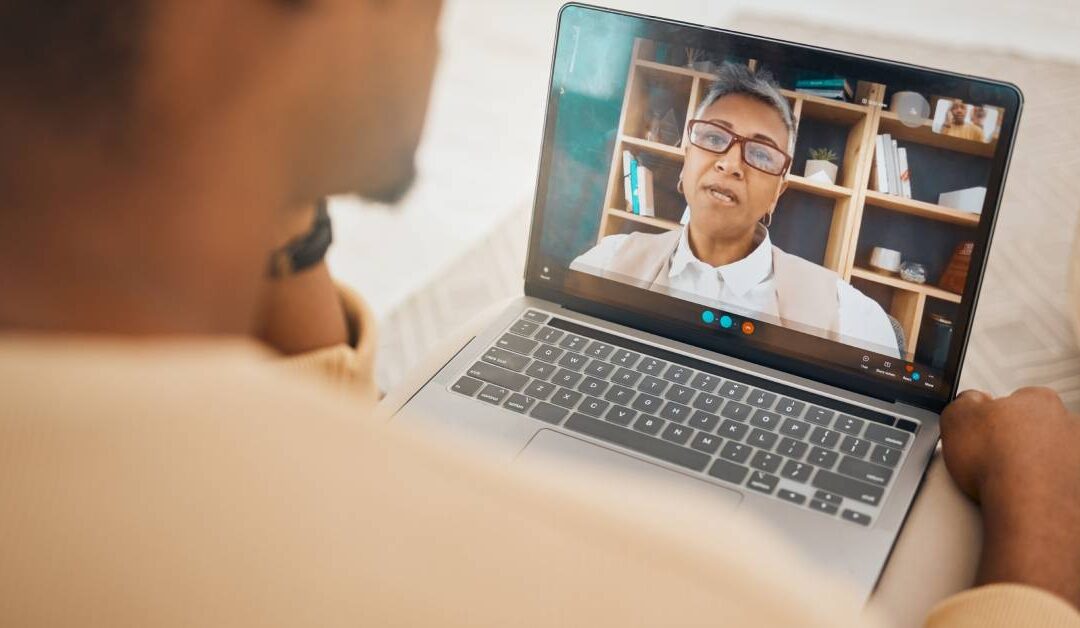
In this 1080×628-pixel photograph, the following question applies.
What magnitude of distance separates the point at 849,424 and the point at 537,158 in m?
1.43

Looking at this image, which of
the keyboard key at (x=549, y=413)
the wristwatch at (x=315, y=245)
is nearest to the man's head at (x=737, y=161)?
the keyboard key at (x=549, y=413)

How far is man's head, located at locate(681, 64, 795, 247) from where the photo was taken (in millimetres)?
845

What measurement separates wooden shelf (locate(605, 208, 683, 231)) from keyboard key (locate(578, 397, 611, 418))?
17 centimetres

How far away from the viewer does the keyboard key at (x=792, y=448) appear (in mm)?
804

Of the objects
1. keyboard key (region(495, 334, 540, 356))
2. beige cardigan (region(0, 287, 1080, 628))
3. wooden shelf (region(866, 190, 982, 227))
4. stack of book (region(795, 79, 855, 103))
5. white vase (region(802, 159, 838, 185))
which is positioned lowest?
keyboard key (region(495, 334, 540, 356))

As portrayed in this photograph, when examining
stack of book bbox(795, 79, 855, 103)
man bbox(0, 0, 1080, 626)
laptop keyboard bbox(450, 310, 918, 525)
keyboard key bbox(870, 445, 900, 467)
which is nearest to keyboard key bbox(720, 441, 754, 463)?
laptop keyboard bbox(450, 310, 918, 525)

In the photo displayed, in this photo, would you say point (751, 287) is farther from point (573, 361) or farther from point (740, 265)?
point (573, 361)

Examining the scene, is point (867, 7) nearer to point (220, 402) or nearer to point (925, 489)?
point (925, 489)

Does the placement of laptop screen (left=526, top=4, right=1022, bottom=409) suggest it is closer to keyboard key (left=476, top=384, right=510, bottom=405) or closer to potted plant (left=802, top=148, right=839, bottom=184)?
potted plant (left=802, top=148, right=839, bottom=184)

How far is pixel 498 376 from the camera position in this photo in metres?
0.89

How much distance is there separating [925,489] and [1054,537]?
0.13 meters

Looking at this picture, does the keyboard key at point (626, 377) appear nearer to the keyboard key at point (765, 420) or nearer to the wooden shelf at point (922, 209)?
the keyboard key at point (765, 420)

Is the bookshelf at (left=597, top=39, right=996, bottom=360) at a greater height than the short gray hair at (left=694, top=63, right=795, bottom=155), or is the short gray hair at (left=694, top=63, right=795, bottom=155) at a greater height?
the short gray hair at (left=694, top=63, right=795, bottom=155)

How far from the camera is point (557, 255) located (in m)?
0.96
